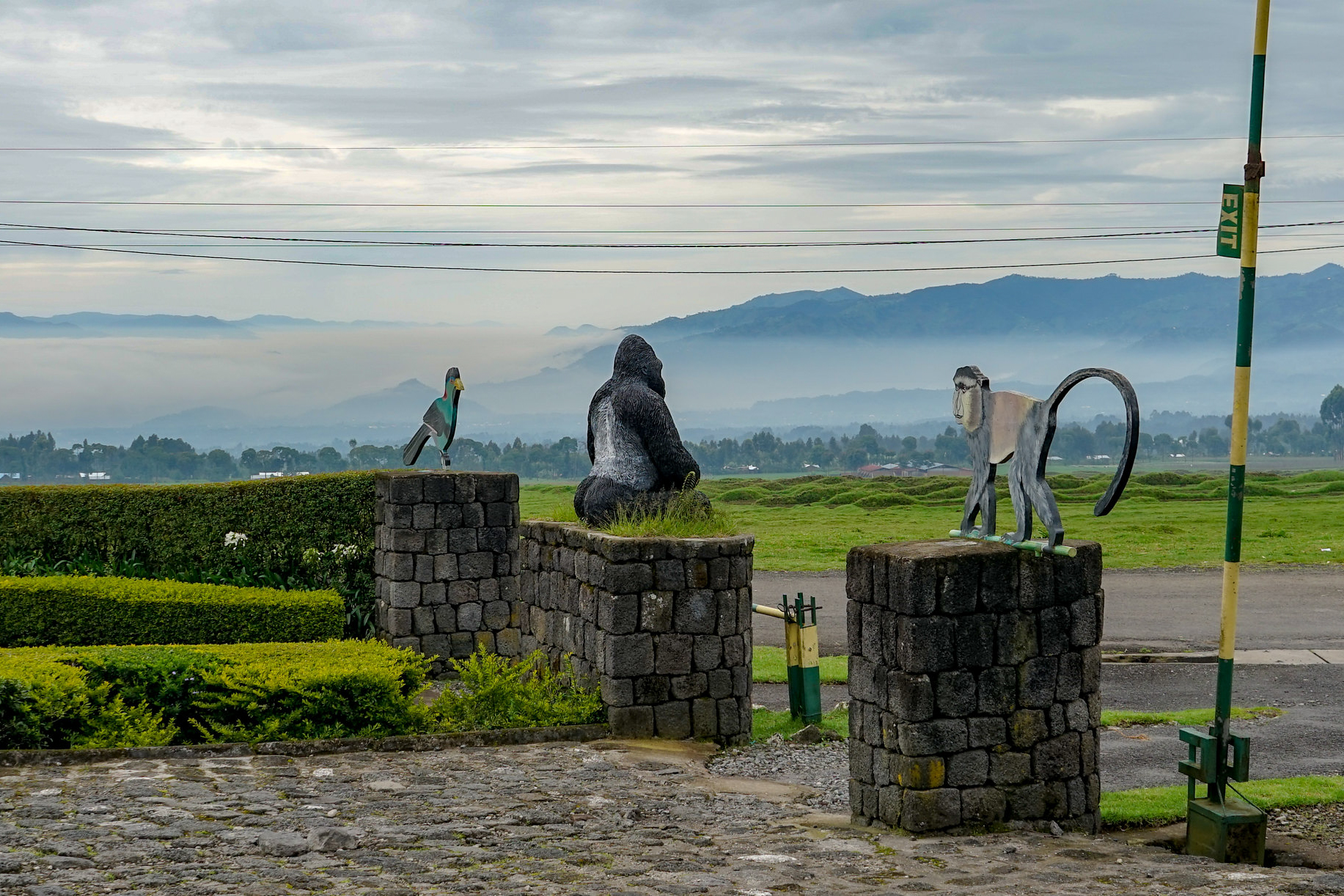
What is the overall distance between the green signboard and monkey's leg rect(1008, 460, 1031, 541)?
5.82 ft

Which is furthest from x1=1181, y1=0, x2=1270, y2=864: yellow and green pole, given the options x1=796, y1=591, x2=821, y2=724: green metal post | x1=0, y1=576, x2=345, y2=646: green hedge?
x1=0, y1=576, x2=345, y2=646: green hedge

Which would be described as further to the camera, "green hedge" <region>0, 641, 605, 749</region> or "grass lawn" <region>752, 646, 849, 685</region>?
"grass lawn" <region>752, 646, 849, 685</region>

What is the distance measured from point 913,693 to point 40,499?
12.6 m

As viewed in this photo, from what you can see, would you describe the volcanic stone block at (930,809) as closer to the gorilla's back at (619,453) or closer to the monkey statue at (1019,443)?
the monkey statue at (1019,443)

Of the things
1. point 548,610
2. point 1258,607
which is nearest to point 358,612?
point 548,610

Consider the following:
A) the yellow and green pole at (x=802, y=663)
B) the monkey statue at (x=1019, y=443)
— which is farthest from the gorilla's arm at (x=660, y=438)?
the monkey statue at (x=1019, y=443)

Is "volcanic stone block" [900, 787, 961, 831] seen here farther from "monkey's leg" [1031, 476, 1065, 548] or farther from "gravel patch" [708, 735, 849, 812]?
"monkey's leg" [1031, 476, 1065, 548]

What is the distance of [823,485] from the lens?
3741 centimetres

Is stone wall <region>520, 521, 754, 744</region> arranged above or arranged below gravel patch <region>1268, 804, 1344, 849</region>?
above

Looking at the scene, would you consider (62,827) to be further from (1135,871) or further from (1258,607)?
(1258,607)

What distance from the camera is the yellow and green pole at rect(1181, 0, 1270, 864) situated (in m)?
7.32

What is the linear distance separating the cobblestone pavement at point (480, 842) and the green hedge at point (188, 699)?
2.13ft

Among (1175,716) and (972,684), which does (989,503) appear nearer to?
(972,684)

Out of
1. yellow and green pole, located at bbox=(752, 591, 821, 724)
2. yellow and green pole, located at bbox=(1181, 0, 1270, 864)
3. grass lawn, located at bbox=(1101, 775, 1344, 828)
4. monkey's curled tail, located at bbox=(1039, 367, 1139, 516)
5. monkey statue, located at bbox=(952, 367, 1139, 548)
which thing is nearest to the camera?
monkey's curled tail, located at bbox=(1039, 367, 1139, 516)
